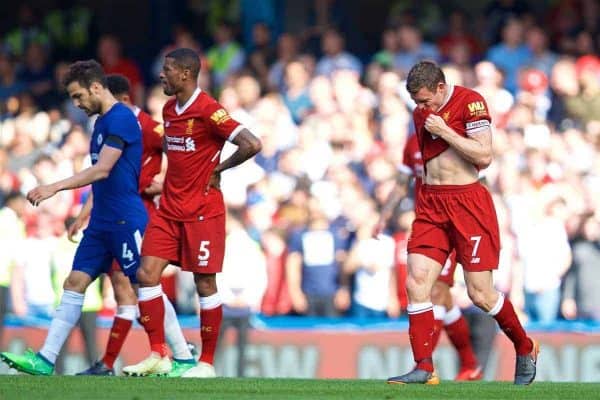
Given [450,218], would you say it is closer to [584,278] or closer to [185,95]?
[185,95]

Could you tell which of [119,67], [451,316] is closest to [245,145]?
[451,316]

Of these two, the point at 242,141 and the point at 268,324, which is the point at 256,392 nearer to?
the point at 242,141

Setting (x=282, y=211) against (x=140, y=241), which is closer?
(x=140, y=241)

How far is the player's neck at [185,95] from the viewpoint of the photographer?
1285cm

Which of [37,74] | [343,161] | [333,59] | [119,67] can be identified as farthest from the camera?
[37,74]

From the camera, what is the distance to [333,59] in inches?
867

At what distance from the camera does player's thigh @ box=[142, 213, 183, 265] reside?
12.9 metres

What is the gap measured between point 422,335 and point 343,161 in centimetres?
785

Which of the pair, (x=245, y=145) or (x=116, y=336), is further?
(x=116, y=336)

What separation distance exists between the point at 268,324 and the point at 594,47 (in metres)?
6.43

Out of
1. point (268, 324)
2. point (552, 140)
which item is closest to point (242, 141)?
point (268, 324)

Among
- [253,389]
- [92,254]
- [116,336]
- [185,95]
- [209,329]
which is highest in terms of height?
[185,95]

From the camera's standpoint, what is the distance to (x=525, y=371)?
1256cm

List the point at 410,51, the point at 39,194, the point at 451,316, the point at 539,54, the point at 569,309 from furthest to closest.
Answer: the point at 410,51, the point at 539,54, the point at 569,309, the point at 451,316, the point at 39,194
